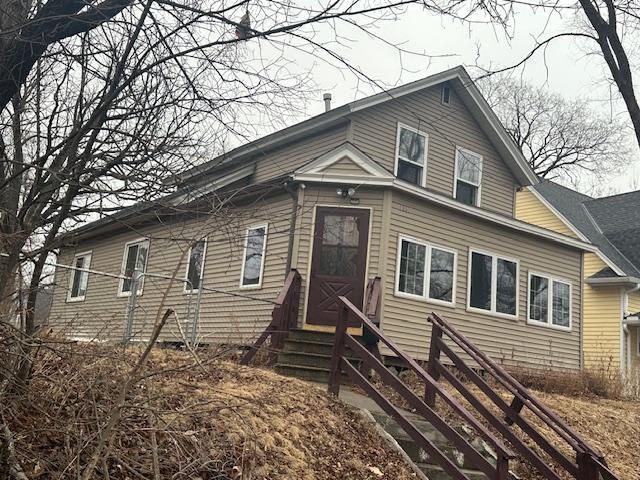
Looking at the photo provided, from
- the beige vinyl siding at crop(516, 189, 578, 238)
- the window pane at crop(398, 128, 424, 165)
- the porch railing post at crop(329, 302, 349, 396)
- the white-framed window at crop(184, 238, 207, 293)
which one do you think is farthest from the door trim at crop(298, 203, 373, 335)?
the beige vinyl siding at crop(516, 189, 578, 238)

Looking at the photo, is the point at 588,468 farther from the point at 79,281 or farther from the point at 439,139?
the point at 79,281

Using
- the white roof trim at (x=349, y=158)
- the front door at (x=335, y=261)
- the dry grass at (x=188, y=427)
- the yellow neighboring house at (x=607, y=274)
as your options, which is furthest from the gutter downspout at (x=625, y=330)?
the dry grass at (x=188, y=427)

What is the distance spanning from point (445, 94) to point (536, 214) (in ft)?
30.3

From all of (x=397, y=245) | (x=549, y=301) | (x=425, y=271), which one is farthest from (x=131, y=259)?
(x=549, y=301)

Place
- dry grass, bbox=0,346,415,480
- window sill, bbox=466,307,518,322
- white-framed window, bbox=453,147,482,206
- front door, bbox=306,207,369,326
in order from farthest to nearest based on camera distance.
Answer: white-framed window, bbox=453,147,482,206, window sill, bbox=466,307,518,322, front door, bbox=306,207,369,326, dry grass, bbox=0,346,415,480

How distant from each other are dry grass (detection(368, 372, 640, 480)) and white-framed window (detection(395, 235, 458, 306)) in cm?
191

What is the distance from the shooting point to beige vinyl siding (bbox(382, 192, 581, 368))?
12.4 m

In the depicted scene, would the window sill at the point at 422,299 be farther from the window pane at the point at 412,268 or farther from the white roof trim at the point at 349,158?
the white roof trim at the point at 349,158

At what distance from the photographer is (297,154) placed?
46.8 ft

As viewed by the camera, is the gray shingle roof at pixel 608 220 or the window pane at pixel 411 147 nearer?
the window pane at pixel 411 147

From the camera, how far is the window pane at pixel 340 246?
1227cm

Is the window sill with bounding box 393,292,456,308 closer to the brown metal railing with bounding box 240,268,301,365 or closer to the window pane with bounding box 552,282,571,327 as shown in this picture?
the brown metal railing with bounding box 240,268,301,365

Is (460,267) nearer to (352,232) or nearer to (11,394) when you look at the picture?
(352,232)

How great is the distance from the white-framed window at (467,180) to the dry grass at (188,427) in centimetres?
925
